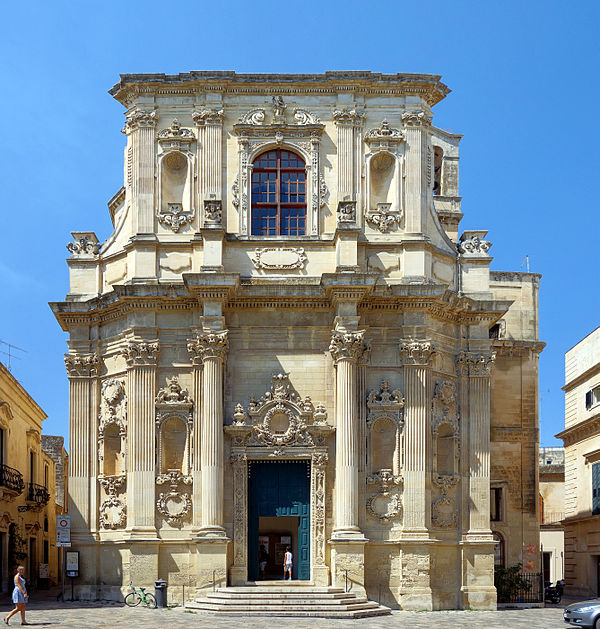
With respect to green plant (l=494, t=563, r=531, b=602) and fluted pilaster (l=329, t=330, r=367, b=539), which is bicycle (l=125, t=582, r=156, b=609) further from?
green plant (l=494, t=563, r=531, b=602)

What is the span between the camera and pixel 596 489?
131 ft

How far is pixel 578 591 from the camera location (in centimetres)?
4172

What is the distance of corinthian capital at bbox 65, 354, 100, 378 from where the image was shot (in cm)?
3225

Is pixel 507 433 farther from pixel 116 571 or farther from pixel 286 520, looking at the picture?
pixel 116 571

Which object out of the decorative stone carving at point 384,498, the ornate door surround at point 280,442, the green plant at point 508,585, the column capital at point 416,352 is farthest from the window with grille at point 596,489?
the ornate door surround at point 280,442

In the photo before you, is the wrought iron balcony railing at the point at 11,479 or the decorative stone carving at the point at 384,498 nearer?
the decorative stone carving at the point at 384,498

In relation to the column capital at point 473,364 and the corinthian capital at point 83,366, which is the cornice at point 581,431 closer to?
the column capital at point 473,364

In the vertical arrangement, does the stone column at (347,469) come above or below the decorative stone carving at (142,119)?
below

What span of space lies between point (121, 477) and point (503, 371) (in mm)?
16183

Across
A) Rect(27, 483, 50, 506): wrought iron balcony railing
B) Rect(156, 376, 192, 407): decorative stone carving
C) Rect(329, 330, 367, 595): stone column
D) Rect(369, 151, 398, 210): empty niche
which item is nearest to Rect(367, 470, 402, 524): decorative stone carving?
Rect(329, 330, 367, 595): stone column

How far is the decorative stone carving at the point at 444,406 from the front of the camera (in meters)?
31.1

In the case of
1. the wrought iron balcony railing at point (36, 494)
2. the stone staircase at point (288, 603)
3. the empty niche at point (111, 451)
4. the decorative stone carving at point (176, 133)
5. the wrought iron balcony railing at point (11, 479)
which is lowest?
the stone staircase at point (288, 603)

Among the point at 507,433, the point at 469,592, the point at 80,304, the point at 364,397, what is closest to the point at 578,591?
the point at 507,433

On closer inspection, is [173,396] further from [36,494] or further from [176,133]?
[36,494]
